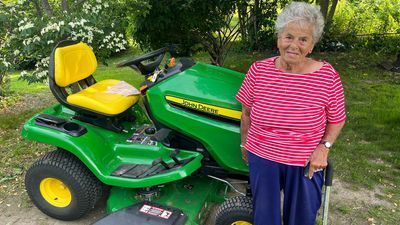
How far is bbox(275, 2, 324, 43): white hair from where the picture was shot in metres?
1.99

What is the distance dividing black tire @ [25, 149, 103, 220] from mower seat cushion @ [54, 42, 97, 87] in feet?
1.84

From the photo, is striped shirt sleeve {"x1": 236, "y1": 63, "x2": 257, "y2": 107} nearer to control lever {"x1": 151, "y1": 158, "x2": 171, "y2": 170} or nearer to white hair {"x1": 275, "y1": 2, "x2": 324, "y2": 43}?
white hair {"x1": 275, "y1": 2, "x2": 324, "y2": 43}

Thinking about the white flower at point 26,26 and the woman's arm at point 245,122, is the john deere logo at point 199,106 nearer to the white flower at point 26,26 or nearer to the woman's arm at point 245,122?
the woman's arm at point 245,122

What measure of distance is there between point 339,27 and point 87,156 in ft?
26.2

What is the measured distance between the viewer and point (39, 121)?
3.06 meters

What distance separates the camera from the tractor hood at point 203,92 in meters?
2.69

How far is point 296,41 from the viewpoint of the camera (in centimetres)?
202

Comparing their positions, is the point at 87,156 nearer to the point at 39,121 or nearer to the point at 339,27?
the point at 39,121

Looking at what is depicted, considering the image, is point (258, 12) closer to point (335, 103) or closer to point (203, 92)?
point (203, 92)

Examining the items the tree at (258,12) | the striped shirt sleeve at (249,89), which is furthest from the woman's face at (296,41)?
the tree at (258,12)

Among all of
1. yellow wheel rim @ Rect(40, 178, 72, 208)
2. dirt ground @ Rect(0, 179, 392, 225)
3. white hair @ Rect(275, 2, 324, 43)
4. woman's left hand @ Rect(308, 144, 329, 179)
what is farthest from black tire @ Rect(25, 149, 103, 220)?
white hair @ Rect(275, 2, 324, 43)

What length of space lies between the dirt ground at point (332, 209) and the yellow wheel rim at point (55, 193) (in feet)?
0.48

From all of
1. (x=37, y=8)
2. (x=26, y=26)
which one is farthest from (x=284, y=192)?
(x=37, y=8)

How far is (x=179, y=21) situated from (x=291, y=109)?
11.6 feet
